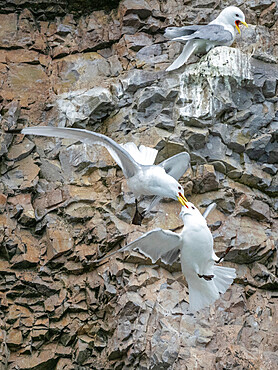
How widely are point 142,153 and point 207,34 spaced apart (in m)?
1.65

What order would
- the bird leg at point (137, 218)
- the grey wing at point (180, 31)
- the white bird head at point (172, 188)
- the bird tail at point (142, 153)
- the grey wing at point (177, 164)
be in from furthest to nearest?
the grey wing at point (180, 31) → the bird leg at point (137, 218) → the bird tail at point (142, 153) → the grey wing at point (177, 164) → the white bird head at point (172, 188)

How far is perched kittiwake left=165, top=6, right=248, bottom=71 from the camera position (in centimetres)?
768

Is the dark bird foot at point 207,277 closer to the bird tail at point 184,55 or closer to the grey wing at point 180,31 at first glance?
the bird tail at point 184,55

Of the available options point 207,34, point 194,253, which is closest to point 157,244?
point 194,253

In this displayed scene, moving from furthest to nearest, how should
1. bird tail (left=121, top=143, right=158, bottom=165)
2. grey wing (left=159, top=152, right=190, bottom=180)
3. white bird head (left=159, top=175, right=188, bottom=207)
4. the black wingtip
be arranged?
1. the black wingtip
2. bird tail (left=121, top=143, right=158, bottom=165)
3. grey wing (left=159, top=152, right=190, bottom=180)
4. white bird head (left=159, top=175, right=188, bottom=207)

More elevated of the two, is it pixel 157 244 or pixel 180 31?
pixel 180 31

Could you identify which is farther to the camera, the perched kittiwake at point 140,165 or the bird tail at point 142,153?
the bird tail at point 142,153

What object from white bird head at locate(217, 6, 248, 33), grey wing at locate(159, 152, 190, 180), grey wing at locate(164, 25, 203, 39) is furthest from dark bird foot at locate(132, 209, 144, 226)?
white bird head at locate(217, 6, 248, 33)

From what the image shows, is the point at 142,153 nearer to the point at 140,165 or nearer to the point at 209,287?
the point at 140,165

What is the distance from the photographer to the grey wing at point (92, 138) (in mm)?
6252

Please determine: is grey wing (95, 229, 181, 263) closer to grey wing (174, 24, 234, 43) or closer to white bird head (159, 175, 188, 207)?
white bird head (159, 175, 188, 207)

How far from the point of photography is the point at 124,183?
288 inches

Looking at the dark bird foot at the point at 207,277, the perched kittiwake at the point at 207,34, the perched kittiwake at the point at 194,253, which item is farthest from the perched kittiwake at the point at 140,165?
the perched kittiwake at the point at 207,34

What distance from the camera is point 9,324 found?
673 centimetres
